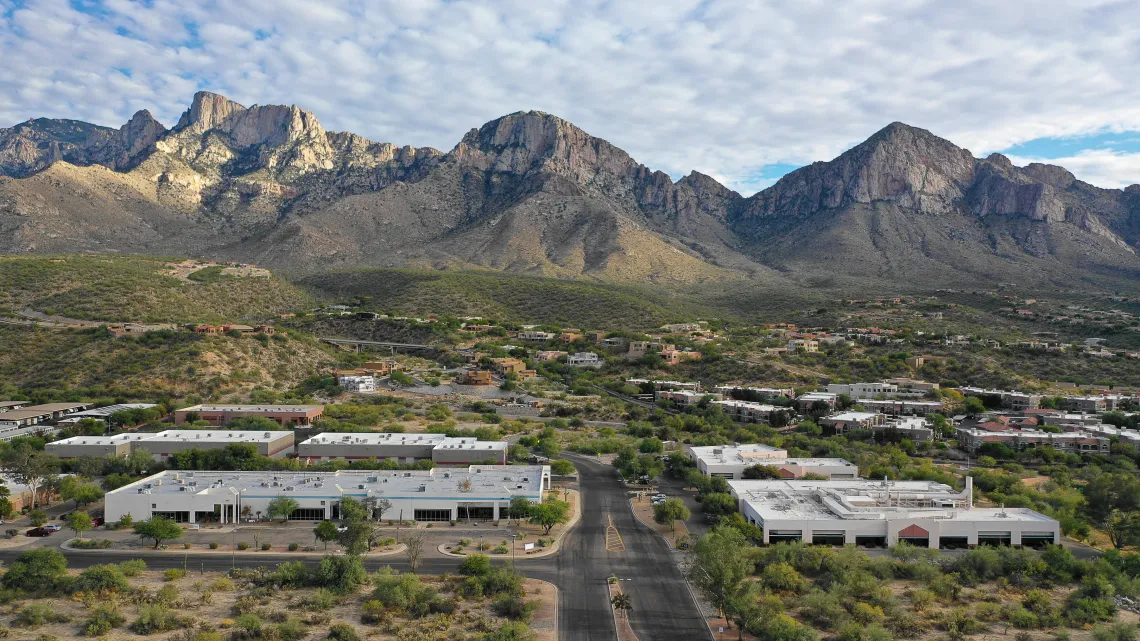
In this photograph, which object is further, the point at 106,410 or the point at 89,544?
the point at 106,410

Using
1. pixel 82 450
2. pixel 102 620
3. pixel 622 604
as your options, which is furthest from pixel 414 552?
pixel 82 450

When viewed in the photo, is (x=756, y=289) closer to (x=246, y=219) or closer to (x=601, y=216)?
(x=601, y=216)

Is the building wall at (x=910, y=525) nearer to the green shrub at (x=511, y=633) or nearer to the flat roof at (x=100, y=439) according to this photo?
the green shrub at (x=511, y=633)

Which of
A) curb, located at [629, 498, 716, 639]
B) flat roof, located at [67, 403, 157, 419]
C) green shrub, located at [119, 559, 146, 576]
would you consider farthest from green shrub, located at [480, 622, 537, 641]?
flat roof, located at [67, 403, 157, 419]

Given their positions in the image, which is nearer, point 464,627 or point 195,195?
point 464,627

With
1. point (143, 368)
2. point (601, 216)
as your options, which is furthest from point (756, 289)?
point (143, 368)

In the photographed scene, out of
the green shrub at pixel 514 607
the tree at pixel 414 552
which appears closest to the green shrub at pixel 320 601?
the tree at pixel 414 552

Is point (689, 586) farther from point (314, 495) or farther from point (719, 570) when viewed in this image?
point (314, 495)
